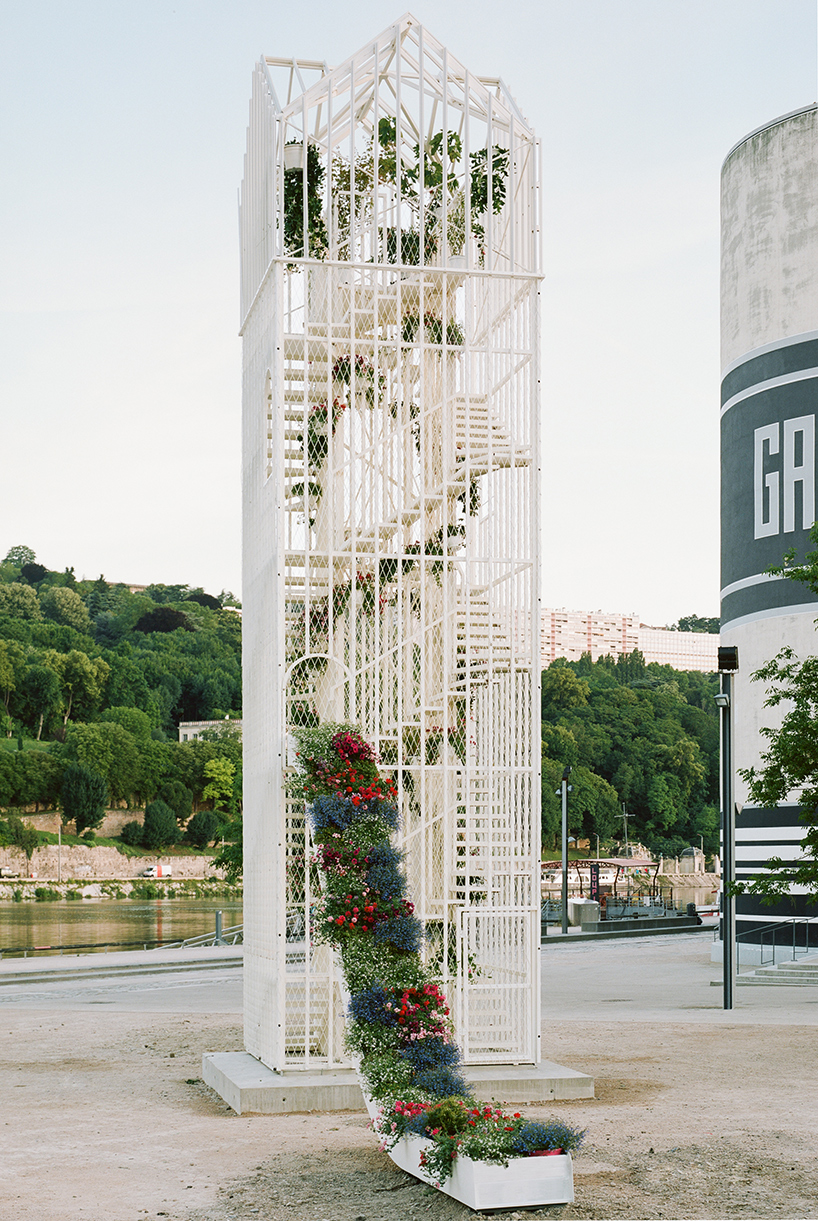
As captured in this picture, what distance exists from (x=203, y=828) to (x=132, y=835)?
6502 millimetres

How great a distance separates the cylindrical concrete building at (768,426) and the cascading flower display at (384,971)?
22243 millimetres

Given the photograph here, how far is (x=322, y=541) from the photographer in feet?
42.6

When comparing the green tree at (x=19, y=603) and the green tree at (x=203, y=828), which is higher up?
the green tree at (x=19, y=603)

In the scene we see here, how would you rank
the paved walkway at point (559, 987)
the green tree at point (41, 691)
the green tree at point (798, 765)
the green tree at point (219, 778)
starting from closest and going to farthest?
the green tree at point (798, 765)
the paved walkway at point (559, 987)
the green tree at point (219, 778)
the green tree at point (41, 691)

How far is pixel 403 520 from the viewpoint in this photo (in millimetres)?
12844

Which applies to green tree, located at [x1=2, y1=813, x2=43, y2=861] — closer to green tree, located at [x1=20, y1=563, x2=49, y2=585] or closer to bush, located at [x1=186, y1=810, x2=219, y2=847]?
bush, located at [x1=186, y1=810, x2=219, y2=847]

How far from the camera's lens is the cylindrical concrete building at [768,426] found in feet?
105

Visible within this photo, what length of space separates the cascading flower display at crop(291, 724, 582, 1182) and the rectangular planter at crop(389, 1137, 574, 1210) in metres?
0.07

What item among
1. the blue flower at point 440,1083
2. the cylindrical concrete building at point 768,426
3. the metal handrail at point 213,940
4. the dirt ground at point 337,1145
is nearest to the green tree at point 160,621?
the metal handrail at point 213,940

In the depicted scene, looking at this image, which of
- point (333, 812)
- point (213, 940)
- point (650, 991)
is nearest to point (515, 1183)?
point (333, 812)

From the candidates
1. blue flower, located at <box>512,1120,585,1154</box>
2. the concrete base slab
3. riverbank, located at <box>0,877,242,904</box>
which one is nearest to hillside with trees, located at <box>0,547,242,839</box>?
riverbank, located at <box>0,877,242,904</box>

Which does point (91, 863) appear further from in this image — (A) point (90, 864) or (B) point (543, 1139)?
(B) point (543, 1139)

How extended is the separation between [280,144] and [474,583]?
4.10 m

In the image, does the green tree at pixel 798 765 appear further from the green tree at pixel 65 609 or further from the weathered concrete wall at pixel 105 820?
the green tree at pixel 65 609
